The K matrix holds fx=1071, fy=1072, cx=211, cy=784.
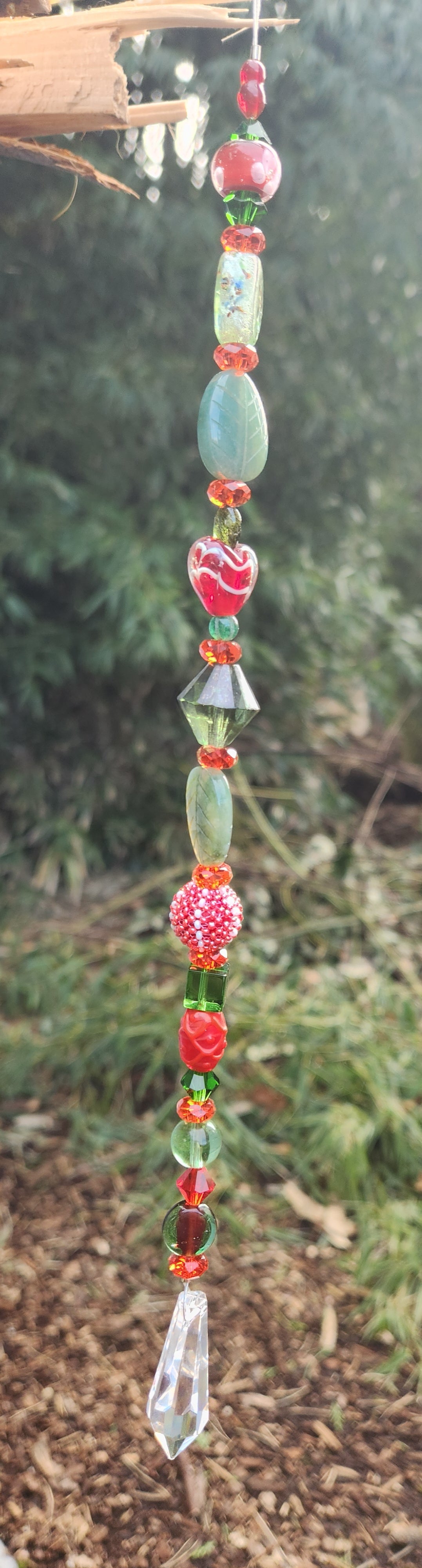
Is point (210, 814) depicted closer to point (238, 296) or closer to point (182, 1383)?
point (238, 296)

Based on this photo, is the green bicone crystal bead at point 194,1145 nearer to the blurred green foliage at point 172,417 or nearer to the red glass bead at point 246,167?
the red glass bead at point 246,167

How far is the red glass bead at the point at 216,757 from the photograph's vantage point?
912 mm

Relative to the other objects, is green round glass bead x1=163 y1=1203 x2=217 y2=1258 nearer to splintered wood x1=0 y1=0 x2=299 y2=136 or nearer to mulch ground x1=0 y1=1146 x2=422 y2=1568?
mulch ground x1=0 y1=1146 x2=422 y2=1568

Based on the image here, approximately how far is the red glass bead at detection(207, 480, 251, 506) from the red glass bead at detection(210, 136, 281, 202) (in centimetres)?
22

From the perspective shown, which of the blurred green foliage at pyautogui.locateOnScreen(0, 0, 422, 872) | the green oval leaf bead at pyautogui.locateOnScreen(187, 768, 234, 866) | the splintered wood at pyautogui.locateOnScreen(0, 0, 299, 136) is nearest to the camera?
the splintered wood at pyautogui.locateOnScreen(0, 0, 299, 136)

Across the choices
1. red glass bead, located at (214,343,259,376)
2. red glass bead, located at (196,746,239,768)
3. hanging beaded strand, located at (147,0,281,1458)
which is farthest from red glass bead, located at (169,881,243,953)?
red glass bead, located at (214,343,259,376)

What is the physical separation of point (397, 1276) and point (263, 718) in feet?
5.11

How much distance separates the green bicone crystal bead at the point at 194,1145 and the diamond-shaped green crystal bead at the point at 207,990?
11 cm

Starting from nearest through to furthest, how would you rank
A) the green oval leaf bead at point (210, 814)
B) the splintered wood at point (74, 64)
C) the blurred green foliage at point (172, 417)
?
the splintered wood at point (74, 64), the green oval leaf bead at point (210, 814), the blurred green foliage at point (172, 417)

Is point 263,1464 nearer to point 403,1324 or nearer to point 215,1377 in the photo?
point 215,1377

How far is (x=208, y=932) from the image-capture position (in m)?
0.89

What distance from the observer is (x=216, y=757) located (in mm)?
914

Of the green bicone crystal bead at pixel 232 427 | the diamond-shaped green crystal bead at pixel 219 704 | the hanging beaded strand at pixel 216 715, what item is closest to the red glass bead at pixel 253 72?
the hanging beaded strand at pixel 216 715

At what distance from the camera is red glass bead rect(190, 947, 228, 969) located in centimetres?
91
